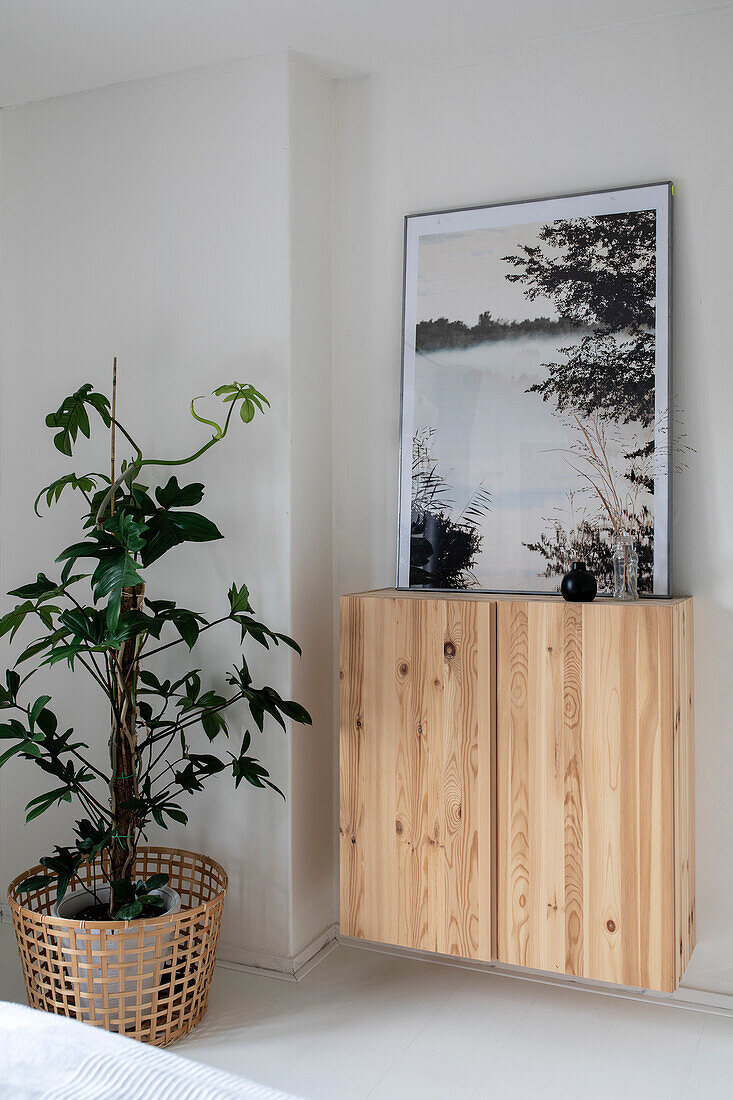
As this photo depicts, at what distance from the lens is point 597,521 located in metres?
2.30

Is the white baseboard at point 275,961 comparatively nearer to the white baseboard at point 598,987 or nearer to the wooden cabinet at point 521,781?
the white baseboard at point 598,987

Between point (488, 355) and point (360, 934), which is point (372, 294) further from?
point (360, 934)

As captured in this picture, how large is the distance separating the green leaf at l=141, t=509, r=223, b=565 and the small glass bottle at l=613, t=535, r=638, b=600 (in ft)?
3.07

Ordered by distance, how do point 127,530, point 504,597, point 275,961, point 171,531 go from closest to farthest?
point 127,530 < point 171,531 < point 504,597 < point 275,961

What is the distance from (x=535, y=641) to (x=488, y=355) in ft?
2.65

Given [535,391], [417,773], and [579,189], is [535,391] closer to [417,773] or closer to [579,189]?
[579,189]

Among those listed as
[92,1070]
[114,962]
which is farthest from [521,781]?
[92,1070]

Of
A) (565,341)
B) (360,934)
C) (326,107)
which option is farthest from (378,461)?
(360,934)

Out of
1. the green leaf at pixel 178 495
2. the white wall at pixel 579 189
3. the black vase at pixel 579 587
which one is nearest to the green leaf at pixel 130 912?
the green leaf at pixel 178 495

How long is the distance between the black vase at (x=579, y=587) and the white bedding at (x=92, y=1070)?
1.35 meters

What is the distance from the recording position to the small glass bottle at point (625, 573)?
2.14 m

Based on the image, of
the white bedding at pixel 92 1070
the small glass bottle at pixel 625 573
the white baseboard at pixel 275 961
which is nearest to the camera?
the white bedding at pixel 92 1070

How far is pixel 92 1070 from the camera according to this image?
98 cm

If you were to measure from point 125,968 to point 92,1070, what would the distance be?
1123 millimetres
